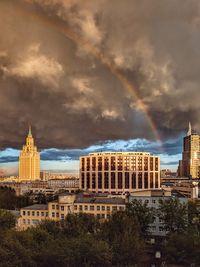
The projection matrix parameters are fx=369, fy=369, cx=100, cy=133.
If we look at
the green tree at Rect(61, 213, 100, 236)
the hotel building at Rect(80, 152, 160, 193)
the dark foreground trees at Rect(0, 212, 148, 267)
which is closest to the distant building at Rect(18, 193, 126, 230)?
the green tree at Rect(61, 213, 100, 236)

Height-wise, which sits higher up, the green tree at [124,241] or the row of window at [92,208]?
the row of window at [92,208]

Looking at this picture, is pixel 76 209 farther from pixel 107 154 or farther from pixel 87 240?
pixel 107 154

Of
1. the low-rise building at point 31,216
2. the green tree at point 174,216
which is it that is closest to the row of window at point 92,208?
the low-rise building at point 31,216

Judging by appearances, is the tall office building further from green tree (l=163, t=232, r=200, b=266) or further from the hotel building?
green tree (l=163, t=232, r=200, b=266)

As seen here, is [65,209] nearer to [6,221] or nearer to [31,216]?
[31,216]

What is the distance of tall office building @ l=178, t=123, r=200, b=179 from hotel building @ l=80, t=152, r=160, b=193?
6674 cm

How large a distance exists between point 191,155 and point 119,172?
7882 cm

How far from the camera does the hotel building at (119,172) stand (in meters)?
118

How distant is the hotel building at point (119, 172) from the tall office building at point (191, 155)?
6674 cm

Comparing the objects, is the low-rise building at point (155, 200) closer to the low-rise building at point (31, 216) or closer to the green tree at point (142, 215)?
the green tree at point (142, 215)

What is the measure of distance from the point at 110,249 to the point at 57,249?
15.4 feet

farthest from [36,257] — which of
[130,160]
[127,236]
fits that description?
[130,160]

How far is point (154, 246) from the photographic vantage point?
41188mm

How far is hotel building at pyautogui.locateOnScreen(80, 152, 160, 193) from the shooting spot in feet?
388
